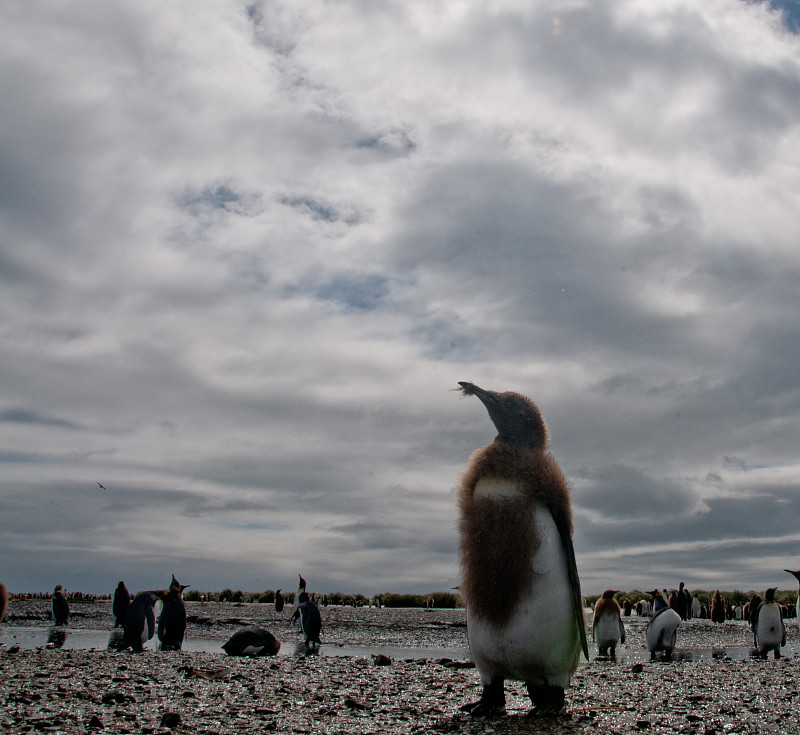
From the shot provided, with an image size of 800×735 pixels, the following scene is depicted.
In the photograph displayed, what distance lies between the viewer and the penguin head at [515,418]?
524 centimetres

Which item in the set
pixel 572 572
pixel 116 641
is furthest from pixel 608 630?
pixel 116 641

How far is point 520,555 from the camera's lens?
4.75m

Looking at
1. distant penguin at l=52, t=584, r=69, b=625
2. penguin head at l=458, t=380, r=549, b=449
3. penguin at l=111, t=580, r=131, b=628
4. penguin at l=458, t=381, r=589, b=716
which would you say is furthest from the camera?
distant penguin at l=52, t=584, r=69, b=625

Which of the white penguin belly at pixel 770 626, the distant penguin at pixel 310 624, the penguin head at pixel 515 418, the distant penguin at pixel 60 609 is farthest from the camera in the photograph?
the distant penguin at pixel 60 609

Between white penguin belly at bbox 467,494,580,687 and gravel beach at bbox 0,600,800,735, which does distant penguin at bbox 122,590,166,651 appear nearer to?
gravel beach at bbox 0,600,800,735

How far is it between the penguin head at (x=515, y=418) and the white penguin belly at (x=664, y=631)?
810 cm

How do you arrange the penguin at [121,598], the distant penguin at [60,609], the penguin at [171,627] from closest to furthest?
1. the penguin at [171,627]
2. the penguin at [121,598]
3. the distant penguin at [60,609]

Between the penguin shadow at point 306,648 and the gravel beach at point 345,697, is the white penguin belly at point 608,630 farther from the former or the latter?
the penguin shadow at point 306,648

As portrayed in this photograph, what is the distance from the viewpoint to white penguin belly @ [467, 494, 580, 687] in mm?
4664

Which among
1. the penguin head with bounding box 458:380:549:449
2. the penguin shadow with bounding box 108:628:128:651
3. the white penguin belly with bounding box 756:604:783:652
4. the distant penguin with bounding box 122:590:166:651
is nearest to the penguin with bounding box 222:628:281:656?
the distant penguin with bounding box 122:590:166:651

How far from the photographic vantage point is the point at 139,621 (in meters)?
12.3

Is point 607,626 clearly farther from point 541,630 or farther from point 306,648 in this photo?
point 541,630

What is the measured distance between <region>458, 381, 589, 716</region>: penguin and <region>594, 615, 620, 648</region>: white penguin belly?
761 cm

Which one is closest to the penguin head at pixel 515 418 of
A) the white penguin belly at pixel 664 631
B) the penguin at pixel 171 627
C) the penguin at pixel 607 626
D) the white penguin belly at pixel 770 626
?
the penguin at pixel 607 626
